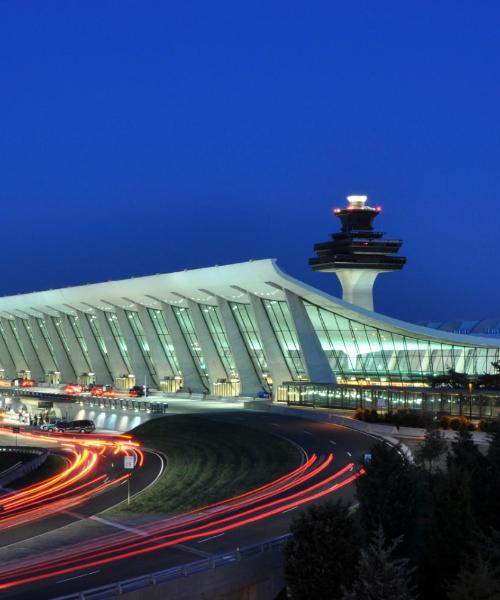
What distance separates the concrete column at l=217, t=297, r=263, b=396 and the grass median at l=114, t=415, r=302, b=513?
19.7 meters

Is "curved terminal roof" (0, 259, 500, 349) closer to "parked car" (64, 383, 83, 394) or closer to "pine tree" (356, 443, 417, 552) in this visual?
"parked car" (64, 383, 83, 394)

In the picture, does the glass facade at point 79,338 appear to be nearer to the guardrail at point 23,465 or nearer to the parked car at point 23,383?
the parked car at point 23,383

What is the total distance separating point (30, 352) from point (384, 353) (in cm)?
6113

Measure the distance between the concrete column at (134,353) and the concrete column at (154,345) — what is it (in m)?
3.59

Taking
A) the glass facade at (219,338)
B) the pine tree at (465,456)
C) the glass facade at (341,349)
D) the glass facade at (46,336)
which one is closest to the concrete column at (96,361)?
the glass facade at (46,336)

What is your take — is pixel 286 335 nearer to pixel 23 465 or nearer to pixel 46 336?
pixel 23 465

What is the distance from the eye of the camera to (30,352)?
12088cm

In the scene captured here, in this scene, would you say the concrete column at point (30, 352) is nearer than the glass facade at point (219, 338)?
No

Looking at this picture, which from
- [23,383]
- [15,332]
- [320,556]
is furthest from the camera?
[15,332]

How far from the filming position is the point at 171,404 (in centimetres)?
7538

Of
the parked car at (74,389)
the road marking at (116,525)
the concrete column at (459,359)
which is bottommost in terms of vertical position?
the parked car at (74,389)

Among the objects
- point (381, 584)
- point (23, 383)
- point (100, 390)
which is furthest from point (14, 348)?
point (381, 584)

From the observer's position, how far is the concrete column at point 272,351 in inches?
2948

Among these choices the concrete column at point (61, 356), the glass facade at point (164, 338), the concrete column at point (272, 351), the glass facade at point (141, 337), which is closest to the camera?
the concrete column at point (272, 351)
